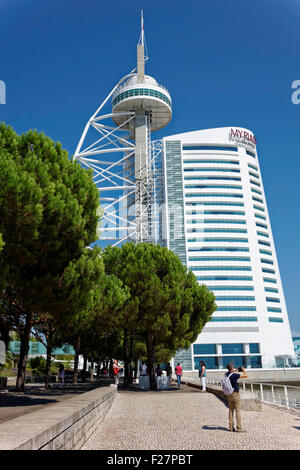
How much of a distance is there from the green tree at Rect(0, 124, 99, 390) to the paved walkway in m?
4.67

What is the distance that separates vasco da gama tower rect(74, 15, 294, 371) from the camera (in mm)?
87125

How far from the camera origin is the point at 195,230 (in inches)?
3804

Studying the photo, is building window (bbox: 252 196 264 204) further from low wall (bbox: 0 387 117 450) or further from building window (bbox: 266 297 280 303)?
low wall (bbox: 0 387 117 450)

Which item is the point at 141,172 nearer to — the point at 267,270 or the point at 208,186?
the point at 208,186

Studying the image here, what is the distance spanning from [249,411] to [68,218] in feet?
30.8

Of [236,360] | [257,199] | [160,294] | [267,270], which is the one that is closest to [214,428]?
[160,294]

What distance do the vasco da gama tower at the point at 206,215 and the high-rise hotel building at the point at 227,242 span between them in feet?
0.79

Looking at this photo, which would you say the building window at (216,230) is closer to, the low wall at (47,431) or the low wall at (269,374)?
the low wall at (269,374)

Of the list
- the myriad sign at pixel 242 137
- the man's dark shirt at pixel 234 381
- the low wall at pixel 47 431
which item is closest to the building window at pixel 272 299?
the myriad sign at pixel 242 137

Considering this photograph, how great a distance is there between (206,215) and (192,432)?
294ft

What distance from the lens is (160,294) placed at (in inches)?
1033

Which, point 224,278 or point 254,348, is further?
point 224,278

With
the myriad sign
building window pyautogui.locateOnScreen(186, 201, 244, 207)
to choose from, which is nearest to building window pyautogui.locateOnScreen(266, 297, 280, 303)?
building window pyautogui.locateOnScreen(186, 201, 244, 207)
